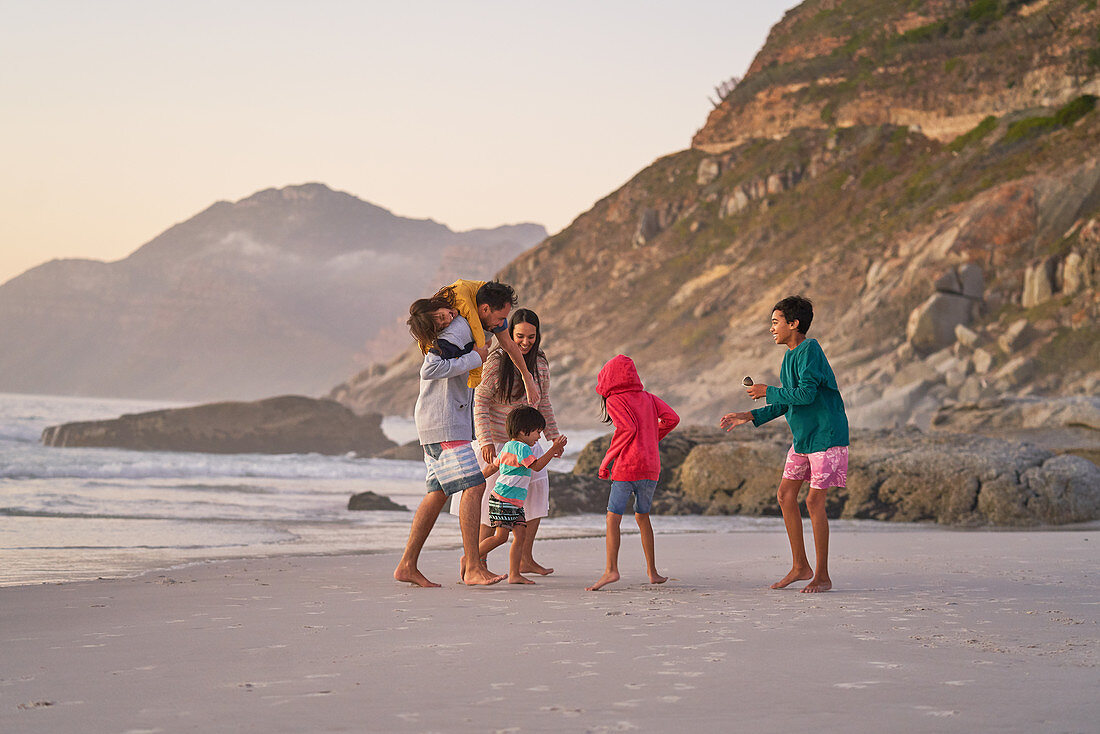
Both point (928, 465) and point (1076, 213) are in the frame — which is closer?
point (928, 465)

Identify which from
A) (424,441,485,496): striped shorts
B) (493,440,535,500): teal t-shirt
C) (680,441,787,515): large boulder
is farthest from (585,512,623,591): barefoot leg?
(680,441,787,515): large boulder

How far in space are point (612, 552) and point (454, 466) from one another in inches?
41.5

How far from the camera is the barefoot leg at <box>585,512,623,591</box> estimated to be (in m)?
6.04

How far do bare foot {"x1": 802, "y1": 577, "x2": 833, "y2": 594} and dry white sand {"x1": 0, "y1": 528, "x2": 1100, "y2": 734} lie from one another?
12 centimetres

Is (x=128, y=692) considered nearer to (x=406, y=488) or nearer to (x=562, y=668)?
(x=562, y=668)

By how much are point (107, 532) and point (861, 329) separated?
40067 millimetres

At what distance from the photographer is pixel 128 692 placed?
11.0 feet

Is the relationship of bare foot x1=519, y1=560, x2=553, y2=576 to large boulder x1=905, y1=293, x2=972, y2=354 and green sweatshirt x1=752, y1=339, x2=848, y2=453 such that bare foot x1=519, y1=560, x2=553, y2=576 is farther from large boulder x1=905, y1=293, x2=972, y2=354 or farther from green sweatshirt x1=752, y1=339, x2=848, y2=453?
large boulder x1=905, y1=293, x2=972, y2=354

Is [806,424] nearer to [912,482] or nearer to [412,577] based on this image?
[412,577]

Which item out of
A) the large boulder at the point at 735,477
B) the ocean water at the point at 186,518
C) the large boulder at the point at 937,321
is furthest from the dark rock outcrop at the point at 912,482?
the large boulder at the point at 937,321

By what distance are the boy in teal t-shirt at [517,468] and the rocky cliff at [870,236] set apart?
20693 millimetres

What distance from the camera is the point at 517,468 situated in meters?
6.34

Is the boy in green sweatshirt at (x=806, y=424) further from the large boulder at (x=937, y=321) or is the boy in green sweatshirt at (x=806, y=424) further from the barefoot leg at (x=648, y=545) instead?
the large boulder at (x=937, y=321)

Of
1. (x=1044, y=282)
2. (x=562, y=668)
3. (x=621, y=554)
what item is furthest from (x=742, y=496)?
(x=1044, y=282)
